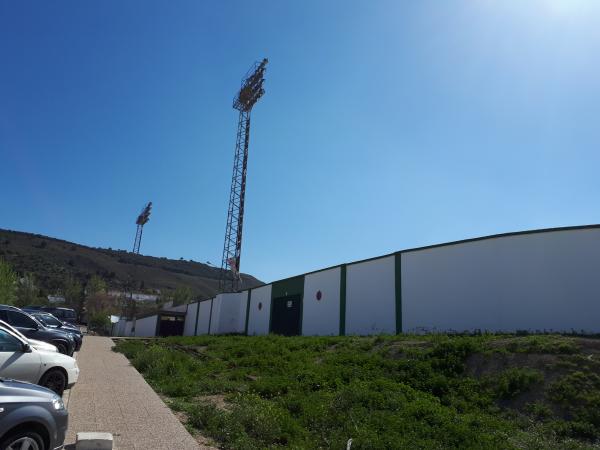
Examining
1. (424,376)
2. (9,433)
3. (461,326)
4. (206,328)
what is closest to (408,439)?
(424,376)

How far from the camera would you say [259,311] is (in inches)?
1454

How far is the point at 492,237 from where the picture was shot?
1775cm

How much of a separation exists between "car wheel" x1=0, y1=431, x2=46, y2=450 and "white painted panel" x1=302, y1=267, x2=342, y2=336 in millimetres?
20572

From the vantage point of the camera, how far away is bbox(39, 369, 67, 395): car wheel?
898 cm

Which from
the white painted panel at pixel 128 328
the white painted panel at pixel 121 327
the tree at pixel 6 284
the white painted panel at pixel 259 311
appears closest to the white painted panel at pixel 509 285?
the white painted panel at pixel 259 311

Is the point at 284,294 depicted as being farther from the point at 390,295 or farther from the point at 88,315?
the point at 88,315

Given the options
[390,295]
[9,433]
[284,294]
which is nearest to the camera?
[9,433]

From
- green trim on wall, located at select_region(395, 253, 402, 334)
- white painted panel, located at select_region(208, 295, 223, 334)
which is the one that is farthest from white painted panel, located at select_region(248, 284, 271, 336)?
green trim on wall, located at select_region(395, 253, 402, 334)

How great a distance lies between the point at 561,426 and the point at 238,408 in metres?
5.86

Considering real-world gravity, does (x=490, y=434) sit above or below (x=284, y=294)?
below

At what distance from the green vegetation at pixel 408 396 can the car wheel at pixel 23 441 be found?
2.94 metres

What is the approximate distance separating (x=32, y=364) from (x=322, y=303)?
1985cm

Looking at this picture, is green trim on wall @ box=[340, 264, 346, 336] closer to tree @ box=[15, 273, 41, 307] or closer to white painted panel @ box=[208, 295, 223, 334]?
white painted panel @ box=[208, 295, 223, 334]

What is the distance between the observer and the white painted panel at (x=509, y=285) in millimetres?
15336
